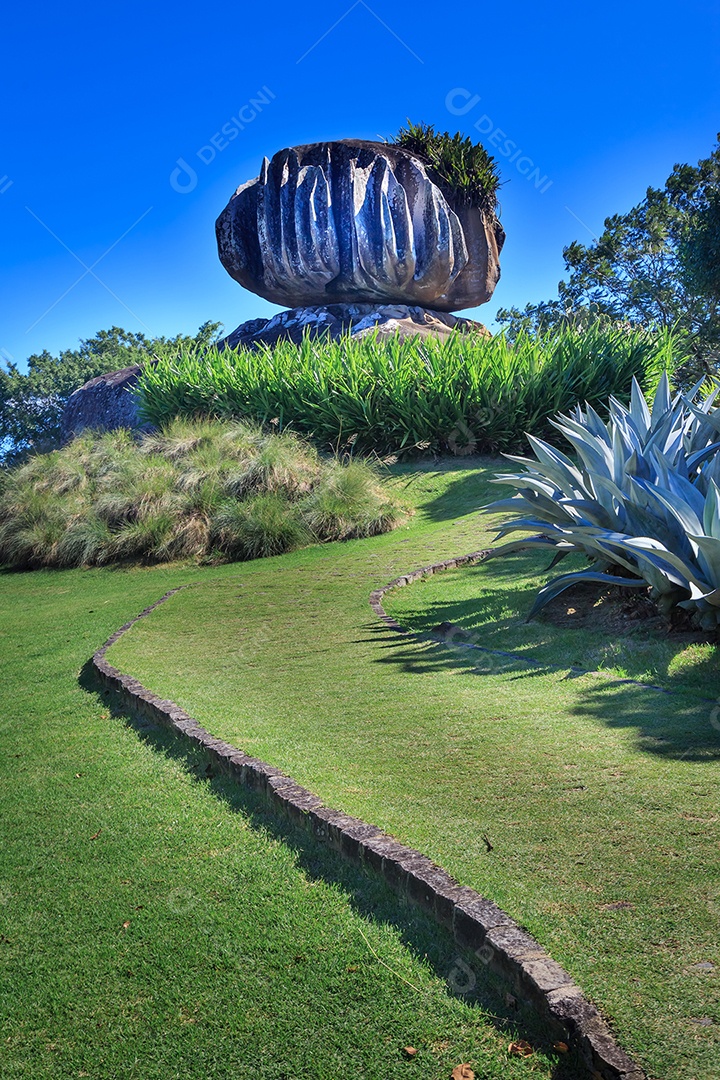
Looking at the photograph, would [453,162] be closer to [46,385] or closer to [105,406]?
[105,406]

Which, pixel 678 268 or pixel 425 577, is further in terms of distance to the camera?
pixel 678 268

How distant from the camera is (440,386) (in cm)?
1659

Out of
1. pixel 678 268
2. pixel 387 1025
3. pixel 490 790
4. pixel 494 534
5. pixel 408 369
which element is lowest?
pixel 387 1025

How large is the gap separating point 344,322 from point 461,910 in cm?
2235

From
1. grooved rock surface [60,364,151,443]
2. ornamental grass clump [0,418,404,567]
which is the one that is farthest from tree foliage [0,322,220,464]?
ornamental grass clump [0,418,404,567]

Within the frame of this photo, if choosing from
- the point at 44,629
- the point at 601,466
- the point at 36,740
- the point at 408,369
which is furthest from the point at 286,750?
the point at 408,369

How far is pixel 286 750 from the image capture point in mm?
4734

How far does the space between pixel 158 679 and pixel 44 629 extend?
349cm

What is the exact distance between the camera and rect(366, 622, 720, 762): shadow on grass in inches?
173

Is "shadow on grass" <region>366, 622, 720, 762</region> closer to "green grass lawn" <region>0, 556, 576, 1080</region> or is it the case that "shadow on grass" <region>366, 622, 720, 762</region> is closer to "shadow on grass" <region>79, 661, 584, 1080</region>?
"shadow on grass" <region>79, 661, 584, 1080</region>

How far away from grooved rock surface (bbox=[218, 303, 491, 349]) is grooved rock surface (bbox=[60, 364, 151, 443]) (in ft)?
10.2

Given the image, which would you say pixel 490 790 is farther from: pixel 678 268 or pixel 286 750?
pixel 678 268

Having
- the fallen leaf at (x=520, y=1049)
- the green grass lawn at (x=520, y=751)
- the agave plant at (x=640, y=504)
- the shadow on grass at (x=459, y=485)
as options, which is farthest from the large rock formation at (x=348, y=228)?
the fallen leaf at (x=520, y=1049)

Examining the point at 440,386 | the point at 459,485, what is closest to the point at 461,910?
the point at 459,485
